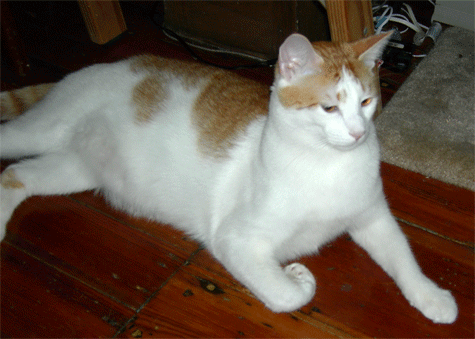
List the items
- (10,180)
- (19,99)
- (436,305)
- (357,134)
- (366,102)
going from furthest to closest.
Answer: (19,99), (10,180), (436,305), (366,102), (357,134)

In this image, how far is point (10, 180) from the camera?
1.73 meters

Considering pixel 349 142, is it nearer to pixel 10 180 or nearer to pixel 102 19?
pixel 10 180

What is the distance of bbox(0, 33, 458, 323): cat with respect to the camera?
1250mm

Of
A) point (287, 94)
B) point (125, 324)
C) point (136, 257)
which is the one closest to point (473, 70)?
point (287, 94)

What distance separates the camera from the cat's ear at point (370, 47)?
1262mm

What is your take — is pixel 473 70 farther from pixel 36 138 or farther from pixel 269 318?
pixel 36 138

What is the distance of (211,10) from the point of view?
8.20 feet

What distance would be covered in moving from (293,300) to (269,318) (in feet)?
0.53

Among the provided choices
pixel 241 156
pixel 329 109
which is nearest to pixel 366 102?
pixel 329 109

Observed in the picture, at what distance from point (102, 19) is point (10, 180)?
114cm

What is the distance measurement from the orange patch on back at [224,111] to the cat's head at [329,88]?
11.5 inches

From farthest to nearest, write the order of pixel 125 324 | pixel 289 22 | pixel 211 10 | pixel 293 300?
pixel 211 10, pixel 289 22, pixel 125 324, pixel 293 300

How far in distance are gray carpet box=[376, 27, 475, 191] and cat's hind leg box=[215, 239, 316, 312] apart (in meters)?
0.82

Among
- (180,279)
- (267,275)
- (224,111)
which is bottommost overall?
(180,279)
